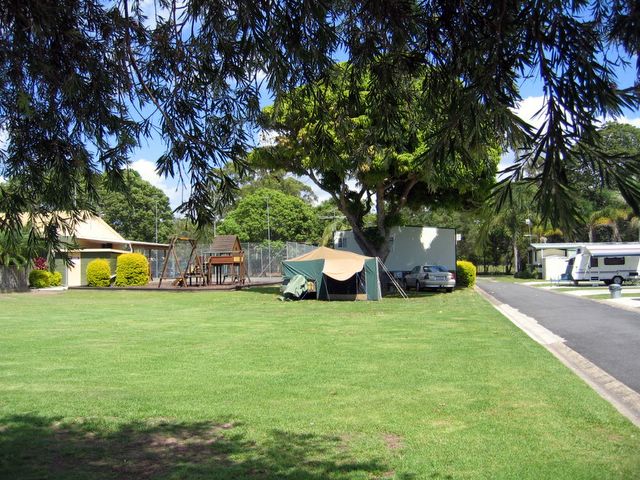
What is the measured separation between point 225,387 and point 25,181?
4862 mm

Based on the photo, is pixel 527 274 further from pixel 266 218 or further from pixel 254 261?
pixel 266 218

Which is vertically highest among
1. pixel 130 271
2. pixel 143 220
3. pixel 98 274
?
pixel 143 220

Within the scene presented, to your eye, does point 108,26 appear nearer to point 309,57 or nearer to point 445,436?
point 309,57

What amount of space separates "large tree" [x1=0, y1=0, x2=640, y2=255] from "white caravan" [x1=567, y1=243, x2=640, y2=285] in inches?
1535

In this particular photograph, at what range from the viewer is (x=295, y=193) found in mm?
76375

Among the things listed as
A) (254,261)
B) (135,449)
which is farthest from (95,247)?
(135,449)

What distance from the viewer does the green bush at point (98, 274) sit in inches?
1448

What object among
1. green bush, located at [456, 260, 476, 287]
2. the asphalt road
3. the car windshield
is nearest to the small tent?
the asphalt road

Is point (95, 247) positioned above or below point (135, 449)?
above

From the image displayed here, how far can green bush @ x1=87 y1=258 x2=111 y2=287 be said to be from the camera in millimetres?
36781

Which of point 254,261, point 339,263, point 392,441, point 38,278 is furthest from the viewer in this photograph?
point 254,261

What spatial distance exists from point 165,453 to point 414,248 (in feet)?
102

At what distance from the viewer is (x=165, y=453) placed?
233 inches

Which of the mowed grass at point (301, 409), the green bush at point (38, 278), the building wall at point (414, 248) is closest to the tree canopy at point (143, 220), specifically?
the green bush at point (38, 278)
